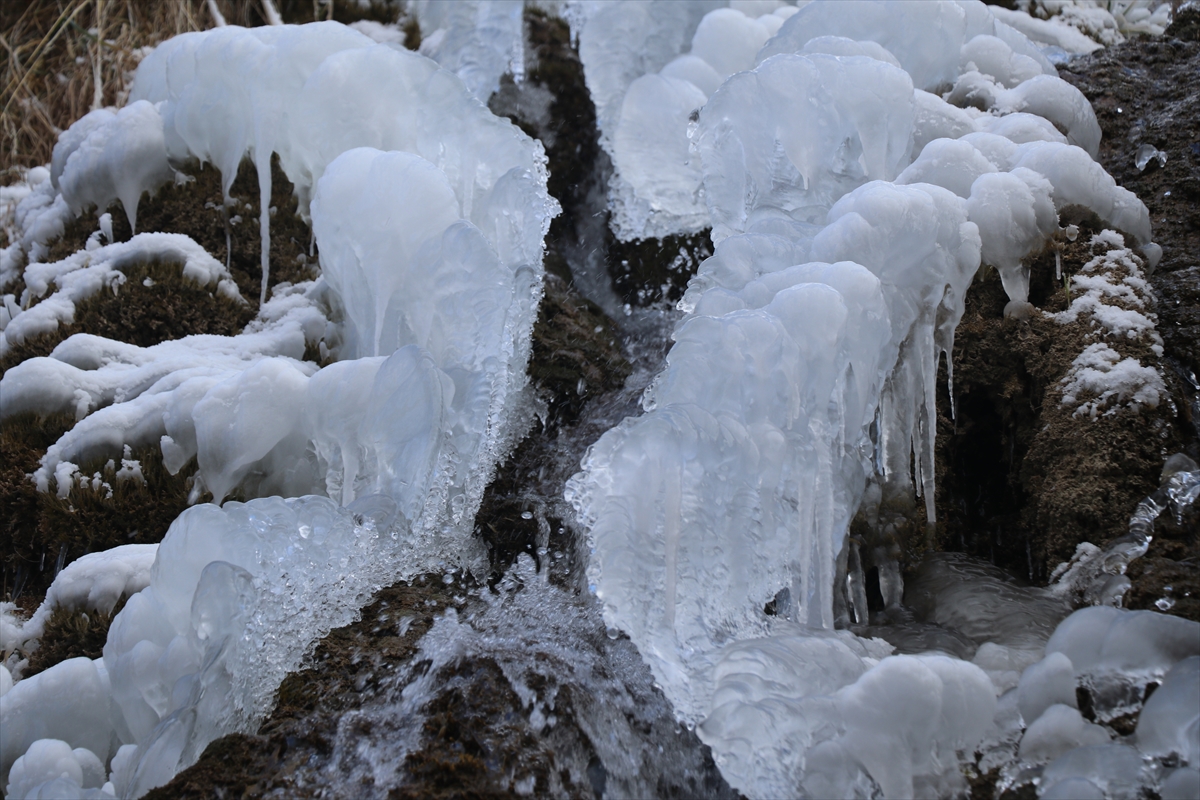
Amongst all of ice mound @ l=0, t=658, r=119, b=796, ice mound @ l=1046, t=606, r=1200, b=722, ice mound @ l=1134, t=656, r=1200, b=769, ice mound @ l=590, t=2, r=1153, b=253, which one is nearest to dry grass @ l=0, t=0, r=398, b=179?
ice mound @ l=590, t=2, r=1153, b=253

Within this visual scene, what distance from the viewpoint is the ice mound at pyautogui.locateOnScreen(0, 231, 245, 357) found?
14.1ft

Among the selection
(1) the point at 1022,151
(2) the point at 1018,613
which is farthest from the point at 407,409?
(1) the point at 1022,151

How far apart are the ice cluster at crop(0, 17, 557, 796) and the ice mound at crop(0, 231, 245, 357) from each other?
0.04ft

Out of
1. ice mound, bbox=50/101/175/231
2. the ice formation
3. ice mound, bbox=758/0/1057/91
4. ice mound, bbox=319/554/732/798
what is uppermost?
ice mound, bbox=758/0/1057/91

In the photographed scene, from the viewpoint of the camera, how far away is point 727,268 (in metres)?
3.36

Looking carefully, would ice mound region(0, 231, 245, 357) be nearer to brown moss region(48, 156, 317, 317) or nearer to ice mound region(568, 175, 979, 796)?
brown moss region(48, 156, 317, 317)

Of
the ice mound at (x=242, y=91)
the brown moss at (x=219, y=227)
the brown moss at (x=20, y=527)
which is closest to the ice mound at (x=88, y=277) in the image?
the brown moss at (x=219, y=227)

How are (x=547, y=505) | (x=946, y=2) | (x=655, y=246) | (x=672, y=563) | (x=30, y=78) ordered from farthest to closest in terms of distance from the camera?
(x=30, y=78), (x=655, y=246), (x=946, y=2), (x=547, y=505), (x=672, y=563)

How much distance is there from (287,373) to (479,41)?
9.65ft

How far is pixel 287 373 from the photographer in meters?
3.61

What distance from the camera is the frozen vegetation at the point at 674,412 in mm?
2312

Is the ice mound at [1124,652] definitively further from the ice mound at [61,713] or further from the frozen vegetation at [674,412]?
the ice mound at [61,713]

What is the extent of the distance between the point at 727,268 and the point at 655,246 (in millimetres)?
1724

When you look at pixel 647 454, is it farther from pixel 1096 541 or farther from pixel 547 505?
pixel 1096 541
